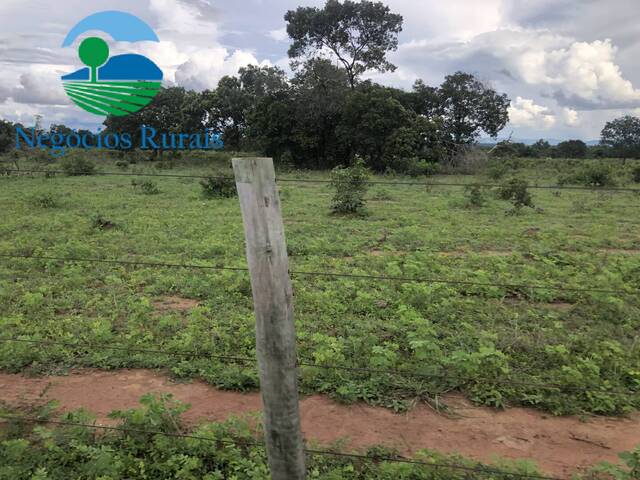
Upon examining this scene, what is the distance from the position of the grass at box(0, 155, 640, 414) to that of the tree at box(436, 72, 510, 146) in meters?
22.6

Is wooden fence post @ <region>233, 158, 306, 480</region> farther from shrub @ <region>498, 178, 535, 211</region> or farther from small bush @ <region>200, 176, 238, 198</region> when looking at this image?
small bush @ <region>200, 176, 238, 198</region>

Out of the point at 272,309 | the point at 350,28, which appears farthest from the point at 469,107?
the point at 272,309

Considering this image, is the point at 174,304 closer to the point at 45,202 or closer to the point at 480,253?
the point at 480,253

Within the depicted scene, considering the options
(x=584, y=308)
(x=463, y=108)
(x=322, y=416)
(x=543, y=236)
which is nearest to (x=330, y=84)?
(x=463, y=108)

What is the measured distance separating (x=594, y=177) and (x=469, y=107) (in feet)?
48.8

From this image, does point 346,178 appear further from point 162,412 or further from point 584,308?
point 162,412

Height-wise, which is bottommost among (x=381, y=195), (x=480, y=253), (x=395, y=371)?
(x=395, y=371)

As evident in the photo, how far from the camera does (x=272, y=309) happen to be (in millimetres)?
1926

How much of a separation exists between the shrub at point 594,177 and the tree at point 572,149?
21.4 metres

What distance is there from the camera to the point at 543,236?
9.51m

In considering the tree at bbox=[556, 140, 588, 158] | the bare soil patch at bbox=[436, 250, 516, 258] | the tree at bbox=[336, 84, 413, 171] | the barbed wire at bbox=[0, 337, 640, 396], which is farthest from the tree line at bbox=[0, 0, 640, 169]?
the barbed wire at bbox=[0, 337, 640, 396]

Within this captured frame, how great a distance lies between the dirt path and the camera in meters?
3.35

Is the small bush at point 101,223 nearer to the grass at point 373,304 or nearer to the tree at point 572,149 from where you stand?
the grass at point 373,304

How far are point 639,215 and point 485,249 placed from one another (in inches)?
Result: 268
